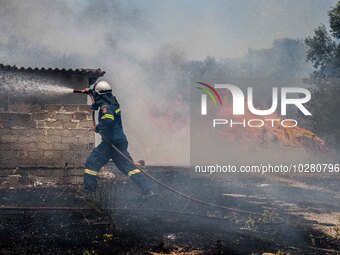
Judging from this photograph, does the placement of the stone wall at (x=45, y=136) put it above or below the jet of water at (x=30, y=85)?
below

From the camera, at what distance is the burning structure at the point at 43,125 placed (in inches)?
385

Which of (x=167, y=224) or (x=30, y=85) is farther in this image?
(x=30, y=85)

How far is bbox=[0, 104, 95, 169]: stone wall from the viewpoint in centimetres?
979

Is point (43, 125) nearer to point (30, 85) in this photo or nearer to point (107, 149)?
point (30, 85)

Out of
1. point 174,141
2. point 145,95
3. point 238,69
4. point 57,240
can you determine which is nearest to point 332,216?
point 57,240

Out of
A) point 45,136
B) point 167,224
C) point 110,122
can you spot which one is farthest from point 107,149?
point 45,136

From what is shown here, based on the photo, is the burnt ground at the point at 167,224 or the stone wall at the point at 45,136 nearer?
the burnt ground at the point at 167,224

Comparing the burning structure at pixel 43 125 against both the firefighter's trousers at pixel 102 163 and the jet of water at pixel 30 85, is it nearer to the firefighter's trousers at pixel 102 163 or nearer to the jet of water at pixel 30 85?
the jet of water at pixel 30 85

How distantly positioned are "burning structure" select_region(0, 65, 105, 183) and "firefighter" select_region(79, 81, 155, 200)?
2.18m

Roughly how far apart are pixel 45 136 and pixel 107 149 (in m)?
2.71

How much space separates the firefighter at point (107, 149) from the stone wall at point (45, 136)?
2.14 metres

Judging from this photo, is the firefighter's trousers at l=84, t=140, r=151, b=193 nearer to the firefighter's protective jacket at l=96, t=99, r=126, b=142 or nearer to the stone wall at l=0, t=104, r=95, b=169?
the firefighter's protective jacket at l=96, t=99, r=126, b=142

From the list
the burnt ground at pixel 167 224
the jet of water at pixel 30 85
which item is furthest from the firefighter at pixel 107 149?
the jet of water at pixel 30 85

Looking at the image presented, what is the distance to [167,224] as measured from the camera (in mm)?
6203
